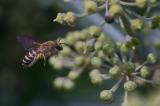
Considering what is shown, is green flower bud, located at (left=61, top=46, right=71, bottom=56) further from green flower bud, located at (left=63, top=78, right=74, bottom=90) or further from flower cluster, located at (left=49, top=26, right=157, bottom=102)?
green flower bud, located at (left=63, top=78, right=74, bottom=90)

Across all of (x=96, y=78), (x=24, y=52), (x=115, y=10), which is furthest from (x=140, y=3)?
(x=24, y=52)

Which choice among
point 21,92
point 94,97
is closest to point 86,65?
point 94,97

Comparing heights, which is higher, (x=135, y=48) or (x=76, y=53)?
(x=76, y=53)

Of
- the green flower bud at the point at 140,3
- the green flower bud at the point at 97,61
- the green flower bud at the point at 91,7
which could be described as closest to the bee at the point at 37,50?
the green flower bud at the point at 97,61

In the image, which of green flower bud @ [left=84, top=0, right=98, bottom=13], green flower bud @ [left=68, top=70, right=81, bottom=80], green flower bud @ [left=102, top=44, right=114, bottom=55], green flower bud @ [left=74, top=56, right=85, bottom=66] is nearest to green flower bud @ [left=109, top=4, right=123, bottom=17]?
green flower bud @ [left=84, top=0, right=98, bottom=13]

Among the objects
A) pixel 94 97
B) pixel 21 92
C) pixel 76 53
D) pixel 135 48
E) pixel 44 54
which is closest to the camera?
pixel 135 48

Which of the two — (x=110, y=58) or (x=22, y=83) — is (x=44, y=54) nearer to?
(x=110, y=58)

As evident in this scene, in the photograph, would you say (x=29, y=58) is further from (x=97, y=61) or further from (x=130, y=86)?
(x=130, y=86)
